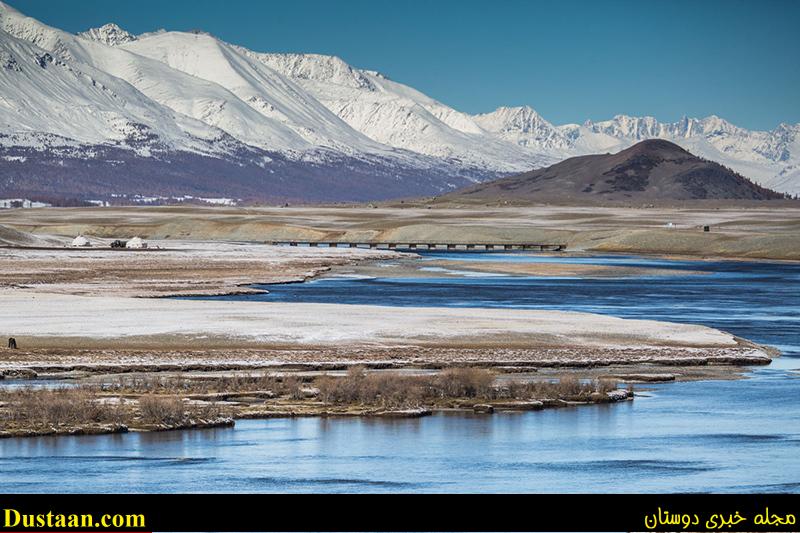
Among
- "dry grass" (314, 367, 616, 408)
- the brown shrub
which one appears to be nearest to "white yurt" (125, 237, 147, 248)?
"dry grass" (314, 367, 616, 408)

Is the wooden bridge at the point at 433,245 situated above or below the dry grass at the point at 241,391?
above

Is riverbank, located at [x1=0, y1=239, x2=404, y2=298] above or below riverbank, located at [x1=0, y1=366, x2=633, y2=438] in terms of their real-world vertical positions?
above

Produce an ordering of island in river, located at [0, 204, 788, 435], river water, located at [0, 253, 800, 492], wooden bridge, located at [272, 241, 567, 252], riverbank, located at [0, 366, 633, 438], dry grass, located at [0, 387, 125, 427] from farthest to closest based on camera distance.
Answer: wooden bridge, located at [272, 241, 567, 252] < island in river, located at [0, 204, 788, 435] < riverbank, located at [0, 366, 633, 438] < dry grass, located at [0, 387, 125, 427] < river water, located at [0, 253, 800, 492]

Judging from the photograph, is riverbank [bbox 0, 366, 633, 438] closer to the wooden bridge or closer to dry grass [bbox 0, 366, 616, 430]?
dry grass [bbox 0, 366, 616, 430]

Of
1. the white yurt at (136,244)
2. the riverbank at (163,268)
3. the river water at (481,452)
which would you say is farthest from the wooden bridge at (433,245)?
the river water at (481,452)

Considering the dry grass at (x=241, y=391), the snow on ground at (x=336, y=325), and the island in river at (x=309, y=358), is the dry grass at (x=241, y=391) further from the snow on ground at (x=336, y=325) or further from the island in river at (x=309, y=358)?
the snow on ground at (x=336, y=325)
